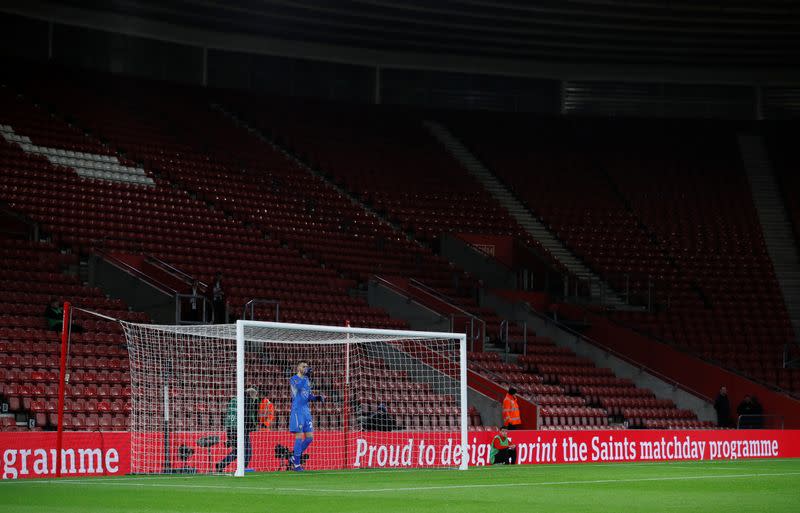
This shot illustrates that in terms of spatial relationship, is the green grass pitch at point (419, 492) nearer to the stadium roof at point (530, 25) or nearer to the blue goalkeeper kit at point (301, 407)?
→ the blue goalkeeper kit at point (301, 407)

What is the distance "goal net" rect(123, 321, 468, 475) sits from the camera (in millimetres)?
18672

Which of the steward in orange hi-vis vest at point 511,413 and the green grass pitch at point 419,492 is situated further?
the steward in orange hi-vis vest at point 511,413

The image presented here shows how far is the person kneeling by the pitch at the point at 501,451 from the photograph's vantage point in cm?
2234

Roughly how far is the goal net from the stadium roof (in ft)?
51.3

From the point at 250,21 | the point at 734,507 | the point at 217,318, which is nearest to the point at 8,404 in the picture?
the point at 217,318

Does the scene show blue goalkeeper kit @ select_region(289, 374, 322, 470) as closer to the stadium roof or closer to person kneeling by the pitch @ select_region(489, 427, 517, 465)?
person kneeling by the pitch @ select_region(489, 427, 517, 465)

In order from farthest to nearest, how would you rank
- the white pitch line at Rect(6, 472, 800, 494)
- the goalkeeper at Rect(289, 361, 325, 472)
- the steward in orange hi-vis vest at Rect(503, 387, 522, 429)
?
the steward in orange hi-vis vest at Rect(503, 387, 522, 429), the goalkeeper at Rect(289, 361, 325, 472), the white pitch line at Rect(6, 472, 800, 494)

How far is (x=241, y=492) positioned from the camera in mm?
13211

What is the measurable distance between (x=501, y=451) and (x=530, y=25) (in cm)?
2073

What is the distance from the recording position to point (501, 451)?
22375 millimetres

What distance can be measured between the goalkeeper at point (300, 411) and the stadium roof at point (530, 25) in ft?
69.1

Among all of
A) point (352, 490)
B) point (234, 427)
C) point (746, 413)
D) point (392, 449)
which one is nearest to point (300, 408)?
point (234, 427)

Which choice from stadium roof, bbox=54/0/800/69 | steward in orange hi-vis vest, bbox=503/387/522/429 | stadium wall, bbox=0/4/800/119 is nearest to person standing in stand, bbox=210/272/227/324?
steward in orange hi-vis vest, bbox=503/387/522/429

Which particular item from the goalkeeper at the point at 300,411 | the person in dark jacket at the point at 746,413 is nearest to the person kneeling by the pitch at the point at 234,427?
the goalkeeper at the point at 300,411
